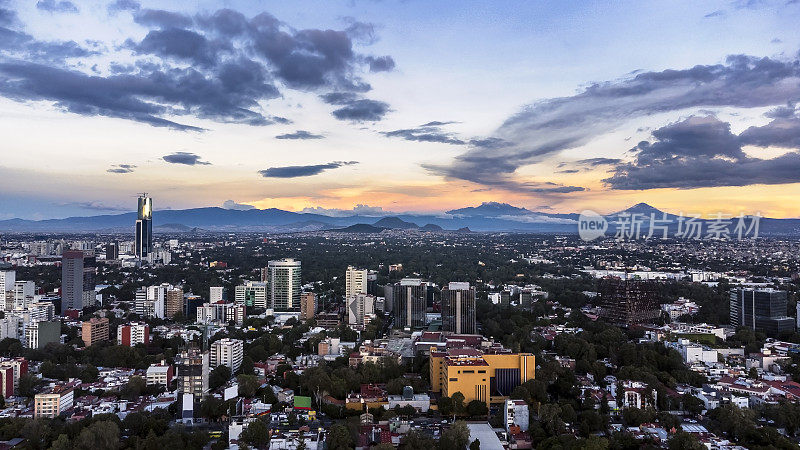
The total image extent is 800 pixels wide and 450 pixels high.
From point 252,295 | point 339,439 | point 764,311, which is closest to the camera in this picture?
point 339,439

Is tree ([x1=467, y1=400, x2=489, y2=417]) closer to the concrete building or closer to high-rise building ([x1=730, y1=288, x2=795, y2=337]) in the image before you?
the concrete building

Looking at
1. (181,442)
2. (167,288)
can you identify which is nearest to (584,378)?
(181,442)

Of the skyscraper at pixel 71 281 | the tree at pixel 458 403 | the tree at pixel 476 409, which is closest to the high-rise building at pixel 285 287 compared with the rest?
the skyscraper at pixel 71 281

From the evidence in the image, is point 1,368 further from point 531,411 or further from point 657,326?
point 657,326

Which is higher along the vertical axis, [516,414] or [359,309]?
[359,309]

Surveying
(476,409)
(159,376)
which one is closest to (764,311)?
(476,409)

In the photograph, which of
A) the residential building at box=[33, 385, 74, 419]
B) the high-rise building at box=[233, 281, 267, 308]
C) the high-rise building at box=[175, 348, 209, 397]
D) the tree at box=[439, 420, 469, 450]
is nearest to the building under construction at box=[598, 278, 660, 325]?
the tree at box=[439, 420, 469, 450]

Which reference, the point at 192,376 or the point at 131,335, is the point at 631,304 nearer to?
the point at 192,376
